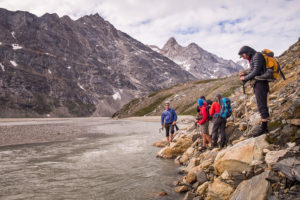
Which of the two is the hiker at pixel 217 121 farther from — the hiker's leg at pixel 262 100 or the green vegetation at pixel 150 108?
the green vegetation at pixel 150 108

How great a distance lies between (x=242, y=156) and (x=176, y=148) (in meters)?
9.58

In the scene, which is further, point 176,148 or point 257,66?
point 176,148

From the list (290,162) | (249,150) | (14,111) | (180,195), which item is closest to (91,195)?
(180,195)

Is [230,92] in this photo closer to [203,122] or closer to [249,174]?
[203,122]

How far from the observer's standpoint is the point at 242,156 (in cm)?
729

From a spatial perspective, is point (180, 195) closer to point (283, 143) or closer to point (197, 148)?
point (283, 143)

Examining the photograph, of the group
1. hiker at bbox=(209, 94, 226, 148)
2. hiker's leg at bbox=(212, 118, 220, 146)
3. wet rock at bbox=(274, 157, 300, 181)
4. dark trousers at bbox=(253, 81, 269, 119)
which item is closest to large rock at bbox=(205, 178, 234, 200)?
wet rock at bbox=(274, 157, 300, 181)

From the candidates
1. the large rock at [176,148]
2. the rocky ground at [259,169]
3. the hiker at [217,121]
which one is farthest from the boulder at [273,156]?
the large rock at [176,148]

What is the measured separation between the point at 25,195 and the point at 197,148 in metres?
9.85

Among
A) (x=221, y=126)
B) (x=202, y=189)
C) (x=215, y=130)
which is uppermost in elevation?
(x=221, y=126)

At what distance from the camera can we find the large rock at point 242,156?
7020 millimetres

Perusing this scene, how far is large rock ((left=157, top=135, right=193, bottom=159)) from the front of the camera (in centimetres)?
1631

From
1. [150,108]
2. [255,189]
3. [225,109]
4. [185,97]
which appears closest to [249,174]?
[255,189]

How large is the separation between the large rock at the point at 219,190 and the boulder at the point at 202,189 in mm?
375
